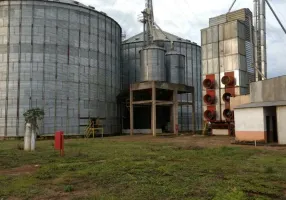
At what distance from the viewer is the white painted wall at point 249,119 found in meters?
28.5

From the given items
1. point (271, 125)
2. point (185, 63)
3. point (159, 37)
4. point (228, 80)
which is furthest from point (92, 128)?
point (159, 37)

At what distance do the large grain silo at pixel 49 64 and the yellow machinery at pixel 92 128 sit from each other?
0.78 m

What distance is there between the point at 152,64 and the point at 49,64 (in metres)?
15.5

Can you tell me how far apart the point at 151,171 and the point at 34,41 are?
116ft

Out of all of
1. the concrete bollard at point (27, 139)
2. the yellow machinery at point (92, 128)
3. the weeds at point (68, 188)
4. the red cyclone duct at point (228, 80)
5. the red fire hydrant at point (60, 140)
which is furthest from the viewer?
the red cyclone duct at point (228, 80)

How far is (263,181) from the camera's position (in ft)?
36.3

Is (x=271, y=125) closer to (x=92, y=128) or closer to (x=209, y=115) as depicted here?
(x=209, y=115)

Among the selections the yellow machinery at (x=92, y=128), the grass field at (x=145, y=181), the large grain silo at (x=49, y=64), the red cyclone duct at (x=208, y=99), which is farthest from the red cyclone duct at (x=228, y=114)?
the grass field at (x=145, y=181)

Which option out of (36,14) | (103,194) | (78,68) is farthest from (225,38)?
(103,194)

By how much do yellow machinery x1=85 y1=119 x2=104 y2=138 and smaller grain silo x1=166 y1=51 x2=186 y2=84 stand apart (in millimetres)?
14091

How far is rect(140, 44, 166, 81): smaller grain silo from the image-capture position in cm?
4973

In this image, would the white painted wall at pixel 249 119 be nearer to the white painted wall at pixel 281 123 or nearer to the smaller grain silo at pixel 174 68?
the white painted wall at pixel 281 123

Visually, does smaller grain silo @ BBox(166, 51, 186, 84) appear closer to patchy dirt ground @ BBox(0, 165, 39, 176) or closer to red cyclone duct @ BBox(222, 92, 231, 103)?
red cyclone duct @ BBox(222, 92, 231, 103)

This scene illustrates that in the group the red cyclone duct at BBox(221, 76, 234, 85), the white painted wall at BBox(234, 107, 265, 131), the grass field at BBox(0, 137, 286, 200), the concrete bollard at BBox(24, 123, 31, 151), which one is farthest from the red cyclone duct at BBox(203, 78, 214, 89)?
the grass field at BBox(0, 137, 286, 200)
